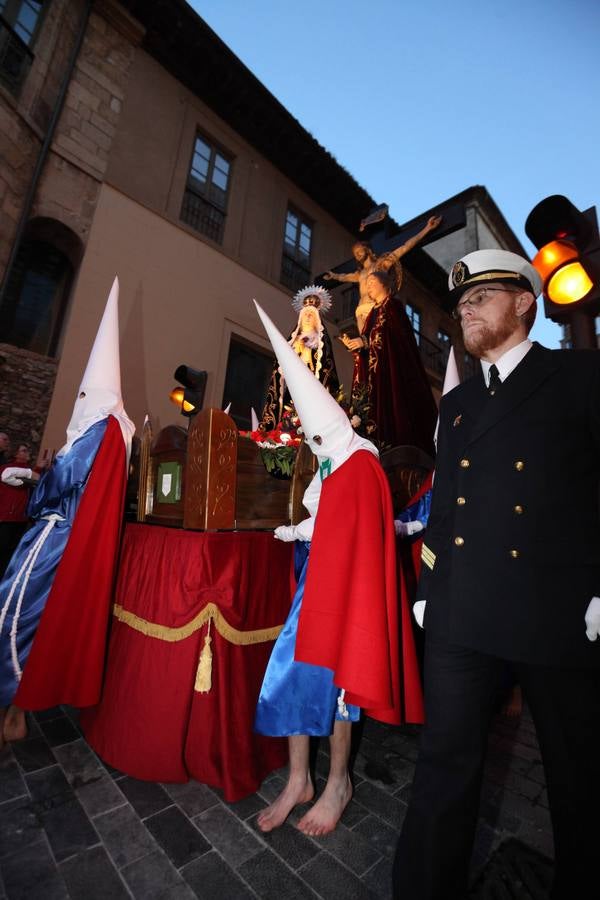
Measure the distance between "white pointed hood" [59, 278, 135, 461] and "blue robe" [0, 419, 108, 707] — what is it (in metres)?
0.11

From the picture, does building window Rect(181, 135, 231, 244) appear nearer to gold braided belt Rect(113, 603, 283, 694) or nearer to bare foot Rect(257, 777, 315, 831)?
gold braided belt Rect(113, 603, 283, 694)

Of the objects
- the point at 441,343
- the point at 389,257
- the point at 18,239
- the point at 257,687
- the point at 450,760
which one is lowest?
the point at 257,687

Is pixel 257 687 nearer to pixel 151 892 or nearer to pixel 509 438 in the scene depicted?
pixel 151 892

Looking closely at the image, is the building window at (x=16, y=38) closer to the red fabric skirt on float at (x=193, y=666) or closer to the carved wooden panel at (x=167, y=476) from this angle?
the carved wooden panel at (x=167, y=476)

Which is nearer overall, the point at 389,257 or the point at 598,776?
the point at 598,776

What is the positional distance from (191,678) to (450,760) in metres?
1.38

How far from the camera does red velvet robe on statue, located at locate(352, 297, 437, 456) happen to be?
4.20m

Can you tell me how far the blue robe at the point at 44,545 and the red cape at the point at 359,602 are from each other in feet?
5.43

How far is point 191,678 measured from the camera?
7.00ft

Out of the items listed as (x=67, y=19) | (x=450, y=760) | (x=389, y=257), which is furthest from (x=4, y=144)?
(x=450, y=760)

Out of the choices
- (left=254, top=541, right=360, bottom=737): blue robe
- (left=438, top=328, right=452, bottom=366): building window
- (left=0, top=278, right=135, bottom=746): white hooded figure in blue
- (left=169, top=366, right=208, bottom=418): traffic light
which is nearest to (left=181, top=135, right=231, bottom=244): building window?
(left=169, top=366, right=208, bottom=418): traffic light

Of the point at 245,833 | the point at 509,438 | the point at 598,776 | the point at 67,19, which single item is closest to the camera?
the point at 598,776

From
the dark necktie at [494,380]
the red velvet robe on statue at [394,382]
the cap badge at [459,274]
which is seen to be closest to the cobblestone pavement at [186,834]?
the dark necktie at [494,380]

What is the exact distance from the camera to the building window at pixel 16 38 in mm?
6285
